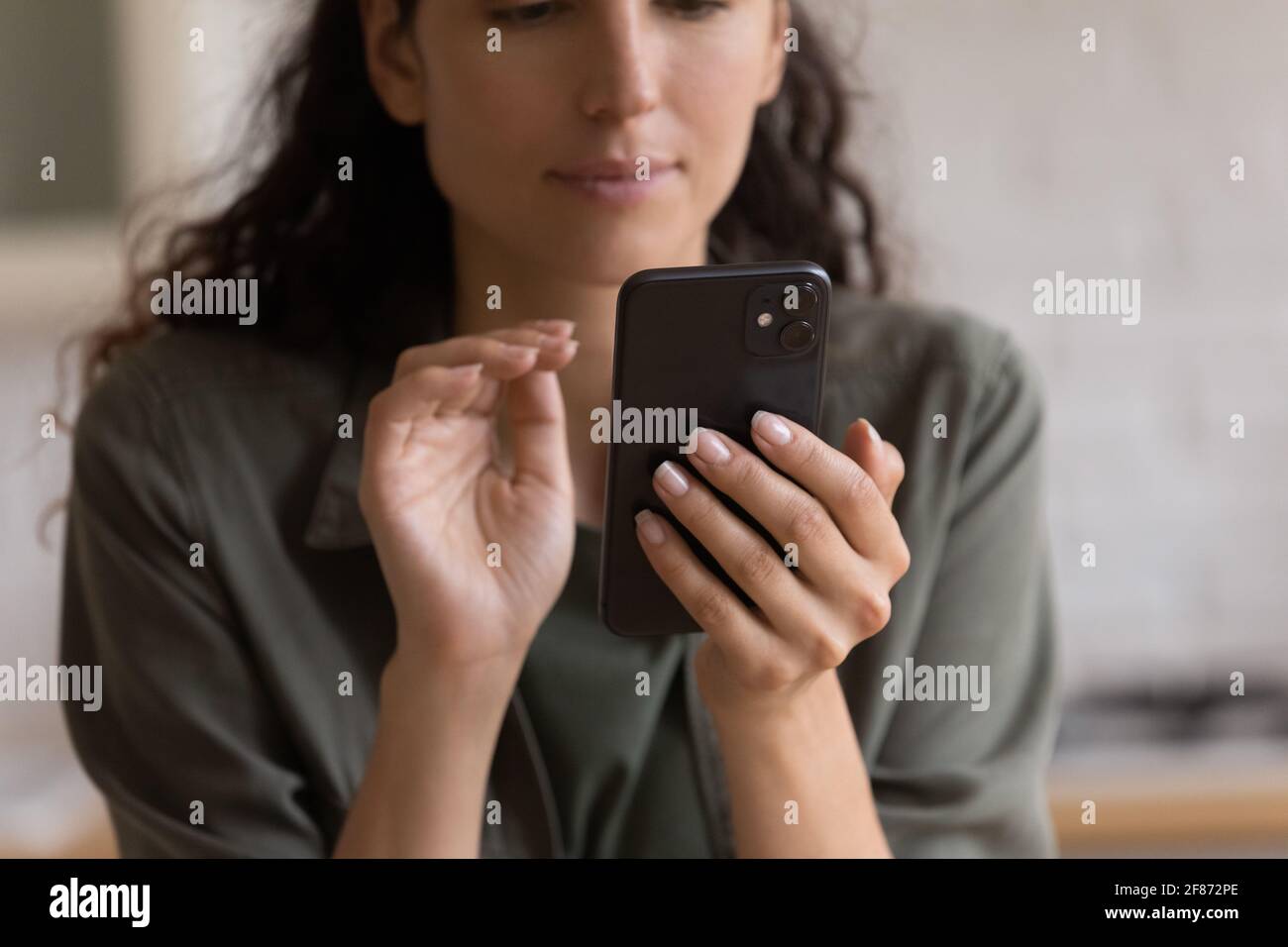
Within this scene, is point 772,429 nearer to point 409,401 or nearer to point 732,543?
point 732,543

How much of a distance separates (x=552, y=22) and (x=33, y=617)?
74 centimetres

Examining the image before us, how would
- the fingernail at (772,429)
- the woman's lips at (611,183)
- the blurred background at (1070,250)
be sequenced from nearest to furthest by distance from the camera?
the fingernail at (772,429) < the woman's lips at (611,183) < the blurred background at (1070,250)

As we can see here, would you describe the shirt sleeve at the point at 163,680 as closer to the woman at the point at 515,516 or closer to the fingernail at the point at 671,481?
the woman at the point at 515,516

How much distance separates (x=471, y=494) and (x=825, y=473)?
172 mm

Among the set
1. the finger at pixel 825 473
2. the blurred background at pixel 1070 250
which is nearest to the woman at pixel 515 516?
the finger at pixel 825 473

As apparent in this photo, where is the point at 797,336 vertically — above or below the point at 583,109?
below

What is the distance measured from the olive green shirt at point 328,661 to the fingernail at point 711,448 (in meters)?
0.17

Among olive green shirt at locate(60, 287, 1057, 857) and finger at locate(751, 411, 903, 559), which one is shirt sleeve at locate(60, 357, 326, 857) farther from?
finger at locate(751, 411, 903, 559)

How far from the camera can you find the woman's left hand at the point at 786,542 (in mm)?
401

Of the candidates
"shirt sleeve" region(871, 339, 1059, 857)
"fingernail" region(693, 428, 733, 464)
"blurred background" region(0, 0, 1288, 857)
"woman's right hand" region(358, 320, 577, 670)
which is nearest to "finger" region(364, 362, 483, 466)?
"woman's right hand" region(358, 320, 577, 670)

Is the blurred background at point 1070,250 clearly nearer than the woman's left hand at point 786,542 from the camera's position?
No

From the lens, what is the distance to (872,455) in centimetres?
41

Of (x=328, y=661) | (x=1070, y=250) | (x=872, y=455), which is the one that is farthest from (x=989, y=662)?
(x=1070, y=250)
